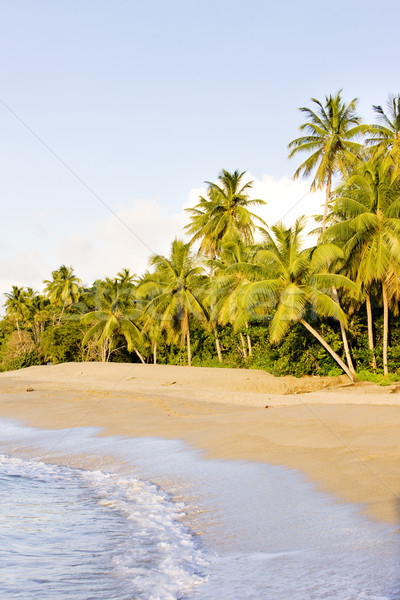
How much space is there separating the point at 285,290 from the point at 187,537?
14.6 metres

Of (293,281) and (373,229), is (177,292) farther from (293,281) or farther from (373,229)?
(373,229)

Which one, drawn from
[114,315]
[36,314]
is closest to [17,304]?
[36,314]

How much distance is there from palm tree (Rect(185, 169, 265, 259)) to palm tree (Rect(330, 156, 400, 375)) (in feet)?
44.5

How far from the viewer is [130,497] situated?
5.65 metres

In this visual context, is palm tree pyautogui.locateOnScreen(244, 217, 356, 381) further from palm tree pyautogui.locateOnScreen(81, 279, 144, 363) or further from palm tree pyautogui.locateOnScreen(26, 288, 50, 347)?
palm tree pyautogui.locateOnScreen(26, 288, 50, 347)

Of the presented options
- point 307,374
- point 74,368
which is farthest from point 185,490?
point 74,368

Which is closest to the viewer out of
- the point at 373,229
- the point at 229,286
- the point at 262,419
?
the point at 262,419

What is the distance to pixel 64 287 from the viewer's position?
5416cm

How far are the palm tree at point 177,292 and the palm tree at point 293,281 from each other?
31.2ft

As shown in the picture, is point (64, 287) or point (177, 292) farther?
point (64, 287)

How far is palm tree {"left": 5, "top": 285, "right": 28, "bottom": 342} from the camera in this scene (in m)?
51.5

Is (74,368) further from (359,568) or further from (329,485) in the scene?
(359,568)

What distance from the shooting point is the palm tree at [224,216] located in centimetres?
3261

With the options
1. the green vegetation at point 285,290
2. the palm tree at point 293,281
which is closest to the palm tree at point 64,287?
the green vegetation at point 285,290
